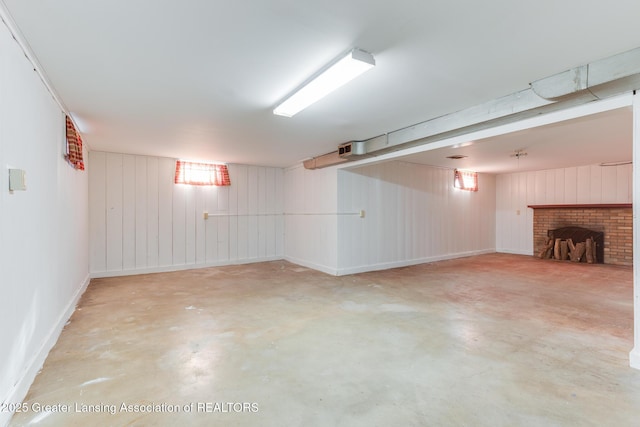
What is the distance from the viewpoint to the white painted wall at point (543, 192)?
6.94 meters

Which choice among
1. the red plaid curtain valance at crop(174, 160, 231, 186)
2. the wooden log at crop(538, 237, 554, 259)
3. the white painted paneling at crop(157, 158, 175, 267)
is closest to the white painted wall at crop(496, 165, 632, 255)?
the wooden log at crop(538, 237, 554, 259)

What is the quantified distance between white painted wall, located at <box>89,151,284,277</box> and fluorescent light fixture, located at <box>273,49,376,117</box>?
13.6ft

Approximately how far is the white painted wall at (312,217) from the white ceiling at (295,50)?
94.2 inches

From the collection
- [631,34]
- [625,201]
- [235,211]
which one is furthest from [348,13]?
[625,201]

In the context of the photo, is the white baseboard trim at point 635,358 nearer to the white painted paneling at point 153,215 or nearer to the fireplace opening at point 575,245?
the fireplace opening at point 575,245

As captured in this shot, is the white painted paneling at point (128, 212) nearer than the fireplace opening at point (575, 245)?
Yes

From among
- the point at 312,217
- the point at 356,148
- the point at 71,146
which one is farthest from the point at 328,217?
the point at 71,146

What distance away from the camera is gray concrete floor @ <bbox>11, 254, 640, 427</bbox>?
6.04 feet

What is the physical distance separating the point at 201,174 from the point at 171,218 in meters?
1.15

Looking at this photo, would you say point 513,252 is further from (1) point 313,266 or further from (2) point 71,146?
(2) point 71,146

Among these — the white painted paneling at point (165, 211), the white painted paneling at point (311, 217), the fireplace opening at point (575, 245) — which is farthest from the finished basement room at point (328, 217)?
the fireplace opening at point (575, 245)

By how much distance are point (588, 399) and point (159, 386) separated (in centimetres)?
290

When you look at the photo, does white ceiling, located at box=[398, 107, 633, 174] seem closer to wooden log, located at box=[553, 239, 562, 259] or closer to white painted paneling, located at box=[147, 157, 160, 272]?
wooden log, located at box=[553, 239, 562, 259]

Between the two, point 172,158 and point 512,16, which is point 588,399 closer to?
point 512,16
